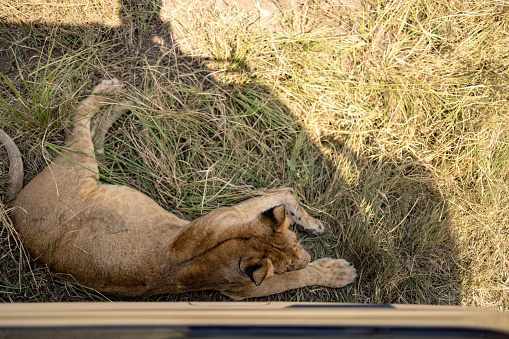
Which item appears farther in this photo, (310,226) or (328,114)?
(328,114)

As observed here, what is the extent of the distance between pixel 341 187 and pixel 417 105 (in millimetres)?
1408

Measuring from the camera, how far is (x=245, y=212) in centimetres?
328

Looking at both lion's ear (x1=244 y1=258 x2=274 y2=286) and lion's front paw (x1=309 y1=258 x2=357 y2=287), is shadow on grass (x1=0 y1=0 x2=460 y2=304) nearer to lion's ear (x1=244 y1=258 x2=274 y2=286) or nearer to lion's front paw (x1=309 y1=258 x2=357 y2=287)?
lion's front paw (x1=309 y1=258 x2=357 y2=287)

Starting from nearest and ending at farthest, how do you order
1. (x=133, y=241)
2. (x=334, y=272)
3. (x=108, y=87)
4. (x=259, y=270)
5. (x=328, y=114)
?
(x=259, y=270), (x=133, y=241), (x=334, y=272), (x=108, y=87), (x=328, y=114)

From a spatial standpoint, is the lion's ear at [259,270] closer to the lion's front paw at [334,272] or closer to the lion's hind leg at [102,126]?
the lion's front paw at [334,272]

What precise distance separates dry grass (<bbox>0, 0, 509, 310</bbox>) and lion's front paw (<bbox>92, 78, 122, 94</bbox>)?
0.16 metres

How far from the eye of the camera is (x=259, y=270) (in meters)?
2.62

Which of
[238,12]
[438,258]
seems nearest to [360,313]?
[438,258]

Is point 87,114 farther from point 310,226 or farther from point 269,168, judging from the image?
point 310,226

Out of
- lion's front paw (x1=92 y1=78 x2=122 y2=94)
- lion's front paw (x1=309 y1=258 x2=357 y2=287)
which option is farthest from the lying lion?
lion's front paw (x1=92 y1=78 x2=122 y2=94)

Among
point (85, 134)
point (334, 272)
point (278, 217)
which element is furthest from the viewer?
point (334, 272)

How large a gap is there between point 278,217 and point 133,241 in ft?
4.38

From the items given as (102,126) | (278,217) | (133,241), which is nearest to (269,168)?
(278,217)

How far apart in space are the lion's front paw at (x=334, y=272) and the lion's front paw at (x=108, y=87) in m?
3.00
